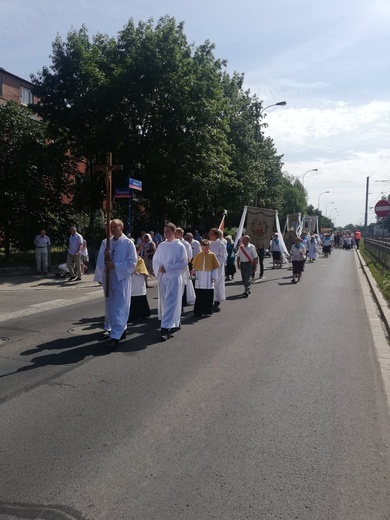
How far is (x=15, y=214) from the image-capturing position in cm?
1875

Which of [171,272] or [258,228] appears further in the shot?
[258,228]

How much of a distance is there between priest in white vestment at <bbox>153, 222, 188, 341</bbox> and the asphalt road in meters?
0.49

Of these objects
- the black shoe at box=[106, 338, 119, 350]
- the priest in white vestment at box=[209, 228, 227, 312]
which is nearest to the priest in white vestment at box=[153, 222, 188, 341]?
the black shoe at box=[106, 338, 119, 350]

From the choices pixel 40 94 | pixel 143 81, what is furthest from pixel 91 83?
pixel 40 94

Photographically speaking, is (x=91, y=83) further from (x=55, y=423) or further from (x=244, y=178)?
(x=55, y=423)

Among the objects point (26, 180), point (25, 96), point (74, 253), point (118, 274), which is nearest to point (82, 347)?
point (118, 274)

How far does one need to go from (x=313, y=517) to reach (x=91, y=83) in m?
20.8

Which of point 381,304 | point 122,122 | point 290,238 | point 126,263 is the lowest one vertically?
point 381,304

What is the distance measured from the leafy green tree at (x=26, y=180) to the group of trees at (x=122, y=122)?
42mm

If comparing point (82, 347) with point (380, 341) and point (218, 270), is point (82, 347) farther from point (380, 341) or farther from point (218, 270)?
point (380, 341)

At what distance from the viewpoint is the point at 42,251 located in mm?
17469

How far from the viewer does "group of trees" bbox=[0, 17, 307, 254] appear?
63.6ft

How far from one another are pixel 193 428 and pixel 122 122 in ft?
62.8

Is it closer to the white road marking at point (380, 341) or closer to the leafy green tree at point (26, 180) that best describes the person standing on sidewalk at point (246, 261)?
the white road marking at point (380, 341)
